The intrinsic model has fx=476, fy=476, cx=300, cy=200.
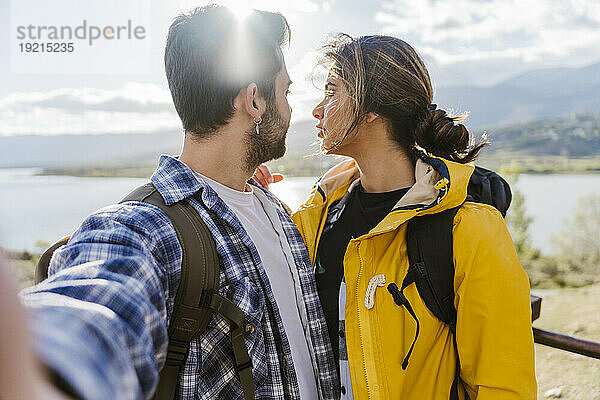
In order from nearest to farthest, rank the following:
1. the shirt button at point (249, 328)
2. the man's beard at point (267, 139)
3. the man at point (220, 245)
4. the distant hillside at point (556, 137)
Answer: the man at point (220, 245) < the shirt button at point (249, 328) < the man's beard at point (267, 139) < the distant hillside at point (556, 137)

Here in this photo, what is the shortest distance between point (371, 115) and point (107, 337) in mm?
1432

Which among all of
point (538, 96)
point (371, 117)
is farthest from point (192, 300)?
point (538, 96)

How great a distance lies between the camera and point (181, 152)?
62.1 inches

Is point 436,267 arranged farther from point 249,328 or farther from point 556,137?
point 556,137

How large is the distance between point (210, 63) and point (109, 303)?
3.30ft


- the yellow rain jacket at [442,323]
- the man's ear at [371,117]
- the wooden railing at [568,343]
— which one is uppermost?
the man's ear at [371,117]

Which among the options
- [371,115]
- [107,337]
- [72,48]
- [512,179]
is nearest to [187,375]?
[107,337]

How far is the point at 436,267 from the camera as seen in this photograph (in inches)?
57.3

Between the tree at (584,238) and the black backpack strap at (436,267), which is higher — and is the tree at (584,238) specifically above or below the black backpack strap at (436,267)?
below

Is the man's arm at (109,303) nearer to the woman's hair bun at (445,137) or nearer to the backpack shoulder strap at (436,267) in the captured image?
the backpack shoulder strap at (436,267)

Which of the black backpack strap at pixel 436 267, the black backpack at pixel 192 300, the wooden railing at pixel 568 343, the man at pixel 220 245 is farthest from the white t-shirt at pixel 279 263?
the wooden railing at pixel 568 343

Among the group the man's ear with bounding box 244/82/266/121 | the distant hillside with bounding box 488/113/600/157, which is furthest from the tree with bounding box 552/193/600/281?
the man's ear with bounding box 244/82/266/121

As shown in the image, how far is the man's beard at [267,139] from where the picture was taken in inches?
62.7

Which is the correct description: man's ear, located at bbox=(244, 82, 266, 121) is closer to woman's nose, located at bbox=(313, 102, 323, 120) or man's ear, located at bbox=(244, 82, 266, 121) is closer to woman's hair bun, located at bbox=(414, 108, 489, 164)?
woman's nose, located at bbox=(313, 102, 323, 120)
